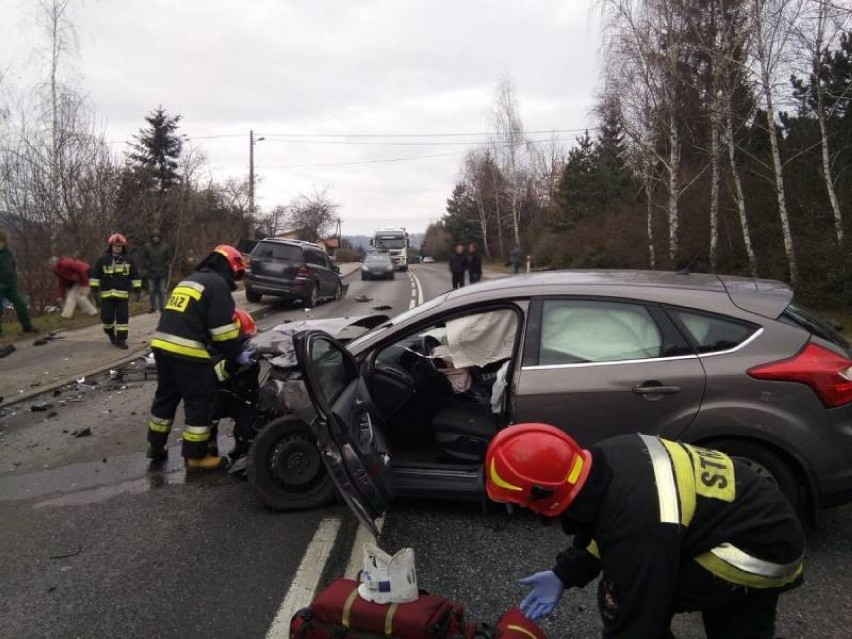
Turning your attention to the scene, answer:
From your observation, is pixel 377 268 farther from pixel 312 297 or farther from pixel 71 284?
pixel 71 284

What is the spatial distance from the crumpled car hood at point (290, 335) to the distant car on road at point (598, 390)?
0.89ft

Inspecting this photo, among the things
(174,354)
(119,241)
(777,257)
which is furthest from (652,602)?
(777,257)

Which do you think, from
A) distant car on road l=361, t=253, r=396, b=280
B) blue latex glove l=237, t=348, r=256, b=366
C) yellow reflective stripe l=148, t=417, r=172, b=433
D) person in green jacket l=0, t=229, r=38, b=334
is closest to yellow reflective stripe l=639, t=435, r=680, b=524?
blue latex glove l=237, t=348, r=256, b=366

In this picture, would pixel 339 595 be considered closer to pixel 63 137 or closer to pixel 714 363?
pixel 714 363

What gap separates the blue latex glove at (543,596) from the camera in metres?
2.06

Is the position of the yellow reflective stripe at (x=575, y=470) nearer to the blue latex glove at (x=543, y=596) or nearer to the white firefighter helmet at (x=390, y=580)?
the blue latex glove at (x=543, y=596)

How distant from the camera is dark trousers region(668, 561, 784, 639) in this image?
176 centimetres

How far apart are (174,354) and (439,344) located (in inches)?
76.4

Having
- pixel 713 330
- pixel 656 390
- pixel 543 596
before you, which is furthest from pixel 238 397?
pixel 713 330

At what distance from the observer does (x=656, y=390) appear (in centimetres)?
328

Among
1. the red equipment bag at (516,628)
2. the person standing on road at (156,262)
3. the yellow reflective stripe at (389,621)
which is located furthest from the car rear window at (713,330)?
the person standing on road at (156,262)

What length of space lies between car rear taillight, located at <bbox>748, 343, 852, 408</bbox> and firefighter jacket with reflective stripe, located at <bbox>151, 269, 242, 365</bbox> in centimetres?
339

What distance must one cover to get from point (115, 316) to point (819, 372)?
968 cm

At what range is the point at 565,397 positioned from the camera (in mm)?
3383
